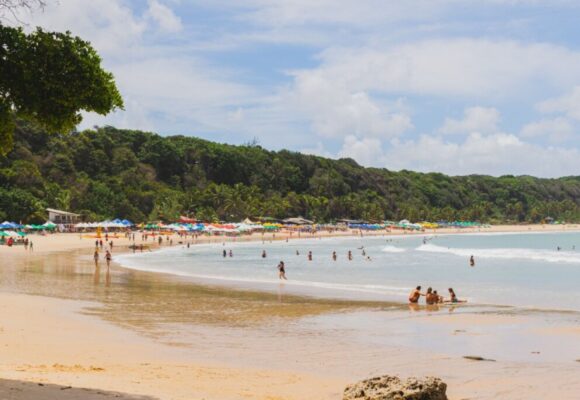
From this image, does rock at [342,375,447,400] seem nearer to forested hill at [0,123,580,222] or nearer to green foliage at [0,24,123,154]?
green foliage at [0,24,123,154]

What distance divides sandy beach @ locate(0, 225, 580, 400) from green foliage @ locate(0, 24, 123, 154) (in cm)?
382

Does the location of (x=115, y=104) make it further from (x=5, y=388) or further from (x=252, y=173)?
(x=252, y=173)

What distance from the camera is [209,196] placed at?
126500mm

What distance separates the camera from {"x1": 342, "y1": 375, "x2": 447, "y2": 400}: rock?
8531 millimetres

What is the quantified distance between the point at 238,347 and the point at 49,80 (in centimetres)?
837

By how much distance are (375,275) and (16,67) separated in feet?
110

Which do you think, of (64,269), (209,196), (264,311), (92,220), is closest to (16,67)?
(264,311)

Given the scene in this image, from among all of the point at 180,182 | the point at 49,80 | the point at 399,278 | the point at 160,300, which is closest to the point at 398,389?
the point at 49,80

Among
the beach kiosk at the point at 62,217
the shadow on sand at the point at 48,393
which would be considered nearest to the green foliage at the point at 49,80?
the shadow on sand at the point at 48,393

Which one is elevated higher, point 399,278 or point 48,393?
point 48,393

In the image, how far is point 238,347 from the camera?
1552cm

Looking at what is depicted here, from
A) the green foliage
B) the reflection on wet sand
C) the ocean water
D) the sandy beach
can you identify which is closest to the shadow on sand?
the sandy beach

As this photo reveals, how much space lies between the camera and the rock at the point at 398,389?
8.53m

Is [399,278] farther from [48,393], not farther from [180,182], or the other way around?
[180,182]
